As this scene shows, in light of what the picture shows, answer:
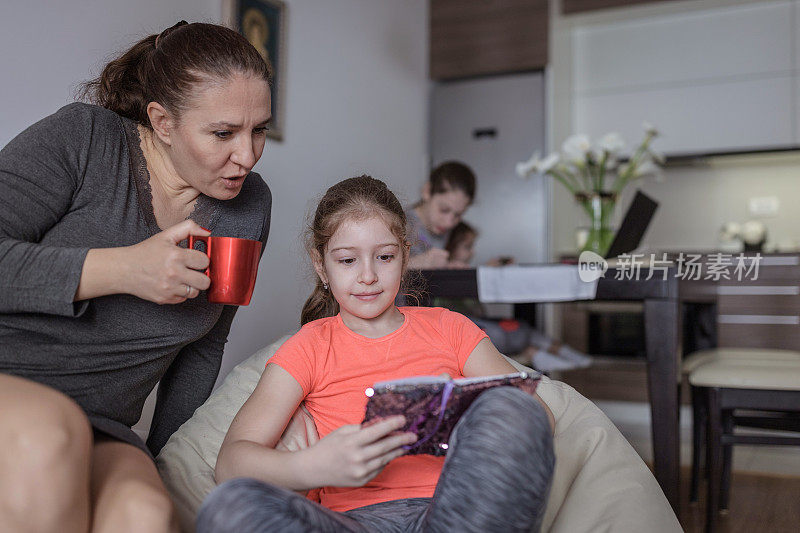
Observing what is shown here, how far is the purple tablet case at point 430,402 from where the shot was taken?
951 millimetres

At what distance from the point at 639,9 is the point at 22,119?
11.3 feet

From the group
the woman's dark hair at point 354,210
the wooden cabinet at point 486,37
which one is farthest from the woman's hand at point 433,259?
the wooden cabinet at point 486,37

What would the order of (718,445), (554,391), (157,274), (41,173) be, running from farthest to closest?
(718,445) < (554,391) < (41,173) < (157,274)

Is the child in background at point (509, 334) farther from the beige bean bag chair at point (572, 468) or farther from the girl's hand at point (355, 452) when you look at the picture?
the girl's hand at point (355, 452)

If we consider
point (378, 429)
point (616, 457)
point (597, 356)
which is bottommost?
point (597, 356)

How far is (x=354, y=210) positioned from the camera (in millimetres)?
1329

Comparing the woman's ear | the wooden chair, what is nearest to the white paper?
the wooden chair

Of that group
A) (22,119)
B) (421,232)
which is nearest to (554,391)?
(421,232)

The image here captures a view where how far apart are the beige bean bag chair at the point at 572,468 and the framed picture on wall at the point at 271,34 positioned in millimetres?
1951

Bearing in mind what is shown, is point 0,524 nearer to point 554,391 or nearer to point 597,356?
point 554,391

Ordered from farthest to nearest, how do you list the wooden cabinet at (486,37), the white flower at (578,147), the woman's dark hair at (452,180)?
the wooden cabinet at (486,37), the woman's dark hair at (452,180), the white flower at (578,147)

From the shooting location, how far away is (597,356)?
423cm

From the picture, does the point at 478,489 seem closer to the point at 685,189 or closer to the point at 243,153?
the point at 243,153

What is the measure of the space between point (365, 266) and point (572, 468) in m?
0.55
